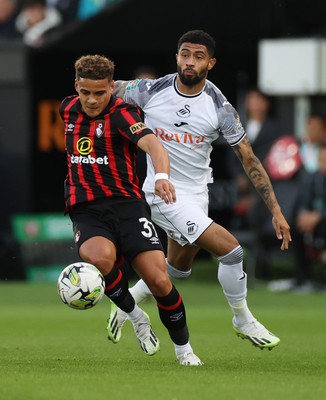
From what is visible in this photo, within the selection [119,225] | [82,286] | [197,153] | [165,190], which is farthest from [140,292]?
[165,190]

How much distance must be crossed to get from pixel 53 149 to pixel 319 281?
4.72 metres

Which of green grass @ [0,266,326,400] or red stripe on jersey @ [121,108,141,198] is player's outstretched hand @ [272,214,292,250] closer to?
green grass @ [0,266,326,400]

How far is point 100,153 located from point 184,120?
3.28 ft

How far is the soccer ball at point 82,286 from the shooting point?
31.1 feet

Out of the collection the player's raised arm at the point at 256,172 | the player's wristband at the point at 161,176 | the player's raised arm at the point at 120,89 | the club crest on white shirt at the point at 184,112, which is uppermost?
the player's raised arm at the point at 120,89

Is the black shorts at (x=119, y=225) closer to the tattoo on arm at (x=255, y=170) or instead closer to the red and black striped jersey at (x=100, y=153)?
the red and black striped jersey at (x=100, y=153)

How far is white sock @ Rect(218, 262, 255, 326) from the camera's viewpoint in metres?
10.7

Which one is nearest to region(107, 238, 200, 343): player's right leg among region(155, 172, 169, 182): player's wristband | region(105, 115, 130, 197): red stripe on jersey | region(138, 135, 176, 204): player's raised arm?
region(105, 115, 130, 197): red stripe on jersey

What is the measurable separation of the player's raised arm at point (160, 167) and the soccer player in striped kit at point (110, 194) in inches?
1.5

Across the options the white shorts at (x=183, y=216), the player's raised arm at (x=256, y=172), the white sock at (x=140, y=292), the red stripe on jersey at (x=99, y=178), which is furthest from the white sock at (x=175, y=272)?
the red stripe on jersey at (x=99, y=178)

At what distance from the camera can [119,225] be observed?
9.96 m

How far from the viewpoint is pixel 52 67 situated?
20.5 meters

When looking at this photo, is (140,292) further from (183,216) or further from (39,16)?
(39,16)

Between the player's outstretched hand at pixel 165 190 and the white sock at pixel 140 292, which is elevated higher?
the player's outstretched hand at pixel 165 190
